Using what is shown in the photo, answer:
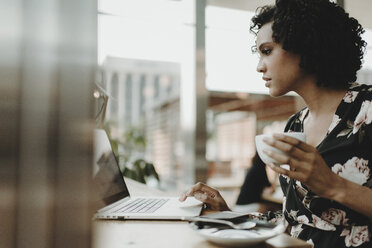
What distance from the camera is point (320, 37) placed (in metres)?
1.10

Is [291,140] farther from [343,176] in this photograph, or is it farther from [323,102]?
[323,102]

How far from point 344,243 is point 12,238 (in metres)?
0.92

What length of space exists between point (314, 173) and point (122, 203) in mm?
678

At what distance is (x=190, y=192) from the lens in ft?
3.29

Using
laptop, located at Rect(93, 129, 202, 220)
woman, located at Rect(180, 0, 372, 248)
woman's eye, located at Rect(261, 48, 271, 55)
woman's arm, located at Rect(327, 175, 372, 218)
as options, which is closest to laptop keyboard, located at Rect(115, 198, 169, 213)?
laptop, located at Rect(93, 129, 202, 220)

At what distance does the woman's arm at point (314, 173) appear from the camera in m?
0.63

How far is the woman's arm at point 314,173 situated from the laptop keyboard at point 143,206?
439 mm

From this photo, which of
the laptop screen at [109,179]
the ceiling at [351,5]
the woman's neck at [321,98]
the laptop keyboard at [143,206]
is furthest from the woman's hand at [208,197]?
the ceiling at [351,5]

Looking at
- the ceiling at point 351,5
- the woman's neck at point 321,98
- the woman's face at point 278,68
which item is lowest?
the woman's neck at point 321,98

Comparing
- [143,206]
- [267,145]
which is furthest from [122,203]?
[267,145]

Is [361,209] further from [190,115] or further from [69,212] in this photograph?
[190,115]

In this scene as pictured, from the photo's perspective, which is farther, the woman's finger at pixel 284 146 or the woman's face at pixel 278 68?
the woman's face at pixel 278 68

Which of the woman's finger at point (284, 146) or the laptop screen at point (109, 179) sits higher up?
the woman's finger at point (284, 146)

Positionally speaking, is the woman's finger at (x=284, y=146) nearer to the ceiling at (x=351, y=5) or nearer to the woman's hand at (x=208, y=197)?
the woman's hand at (x=208, y=197)
